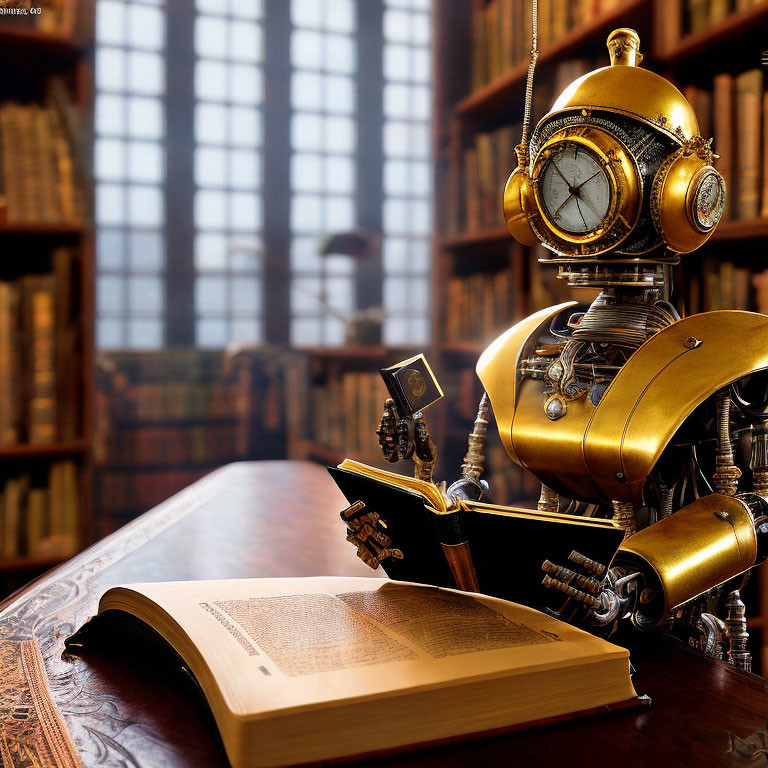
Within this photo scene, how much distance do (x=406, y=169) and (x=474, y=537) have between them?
4.80 meters

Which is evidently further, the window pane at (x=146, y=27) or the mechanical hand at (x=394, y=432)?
the window pane at (x=146, y=27)

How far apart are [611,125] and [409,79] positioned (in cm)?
464

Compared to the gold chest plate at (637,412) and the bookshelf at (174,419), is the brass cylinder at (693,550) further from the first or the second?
the bookshelf at (174,419)

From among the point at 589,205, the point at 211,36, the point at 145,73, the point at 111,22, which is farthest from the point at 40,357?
the point at 211,36

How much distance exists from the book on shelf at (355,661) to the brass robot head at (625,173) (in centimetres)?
39

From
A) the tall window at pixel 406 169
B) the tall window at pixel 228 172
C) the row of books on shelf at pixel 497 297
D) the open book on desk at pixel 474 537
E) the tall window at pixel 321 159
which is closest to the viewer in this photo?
the open book on desk at pixel 474 537

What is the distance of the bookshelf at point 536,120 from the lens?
1526 millimetres

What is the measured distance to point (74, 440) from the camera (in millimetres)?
2309

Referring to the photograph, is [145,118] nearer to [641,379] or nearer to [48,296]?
[48,296]

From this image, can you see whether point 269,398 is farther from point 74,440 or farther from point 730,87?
point 730,87

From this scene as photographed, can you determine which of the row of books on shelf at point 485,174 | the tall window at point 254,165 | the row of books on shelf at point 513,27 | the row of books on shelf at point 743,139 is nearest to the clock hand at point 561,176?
the row of books on shelf at point 743,139

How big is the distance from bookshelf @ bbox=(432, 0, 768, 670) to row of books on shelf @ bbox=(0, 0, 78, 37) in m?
1.10

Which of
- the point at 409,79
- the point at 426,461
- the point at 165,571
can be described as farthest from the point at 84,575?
the point at 409,79

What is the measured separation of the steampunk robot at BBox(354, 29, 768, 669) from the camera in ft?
2.59
